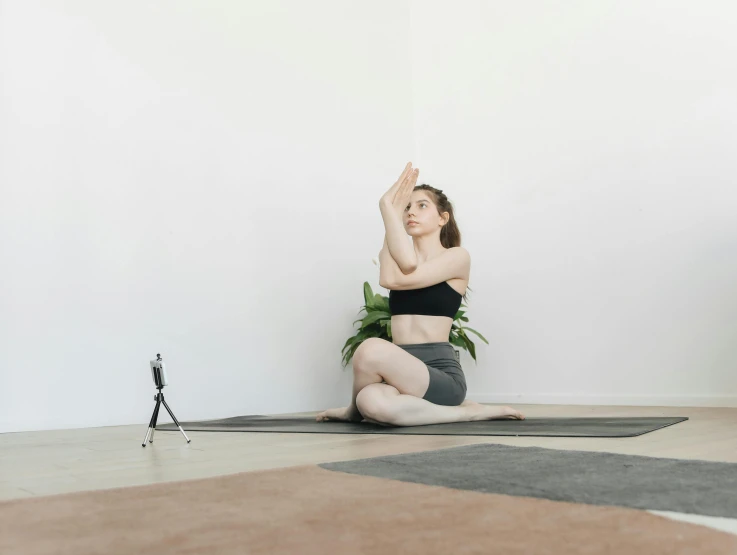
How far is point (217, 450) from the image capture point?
208 cm

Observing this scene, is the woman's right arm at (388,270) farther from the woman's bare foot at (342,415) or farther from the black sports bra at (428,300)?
the woman's bare foot at (342,415)

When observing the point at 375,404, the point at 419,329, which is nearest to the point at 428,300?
the point at 419,329

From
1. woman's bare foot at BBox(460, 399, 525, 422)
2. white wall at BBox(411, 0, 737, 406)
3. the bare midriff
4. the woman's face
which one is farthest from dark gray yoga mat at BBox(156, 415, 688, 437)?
white wall at BBox(411, 0, 737, 406)

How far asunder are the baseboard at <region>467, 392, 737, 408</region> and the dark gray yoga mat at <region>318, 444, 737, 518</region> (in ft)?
6.53

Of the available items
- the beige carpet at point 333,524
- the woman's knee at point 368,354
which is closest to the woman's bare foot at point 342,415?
the woman's knee at point 368,354

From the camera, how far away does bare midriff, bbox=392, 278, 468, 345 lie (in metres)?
2.88

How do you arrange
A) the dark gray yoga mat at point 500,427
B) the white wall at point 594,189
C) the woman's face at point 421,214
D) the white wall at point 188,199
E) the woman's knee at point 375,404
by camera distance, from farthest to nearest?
→ 1. the white wall at point 594,189
2. the white wall at point 188,199
3. the woman's face at point 421,214
4. the woman's knee at point 375,404
5. the dark gray yoga mat at point 500,427

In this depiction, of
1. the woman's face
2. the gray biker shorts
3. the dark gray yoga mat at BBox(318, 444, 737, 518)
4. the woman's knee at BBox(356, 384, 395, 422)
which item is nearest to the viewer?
the dark gray yoga mat at BBox(318, 444, 737, 518)

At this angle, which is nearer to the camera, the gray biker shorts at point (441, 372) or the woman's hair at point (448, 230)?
the gray biker shorts at point (441, 372)

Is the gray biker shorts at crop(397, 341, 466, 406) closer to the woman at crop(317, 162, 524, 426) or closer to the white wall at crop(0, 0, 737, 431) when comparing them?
the woman at crop(317, 162, 524, 426)

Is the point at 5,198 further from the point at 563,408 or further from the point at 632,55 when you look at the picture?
the point at 632,55

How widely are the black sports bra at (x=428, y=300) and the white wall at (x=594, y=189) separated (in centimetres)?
126

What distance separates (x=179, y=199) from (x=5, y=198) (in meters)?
0.80

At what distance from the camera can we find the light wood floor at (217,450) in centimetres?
159
